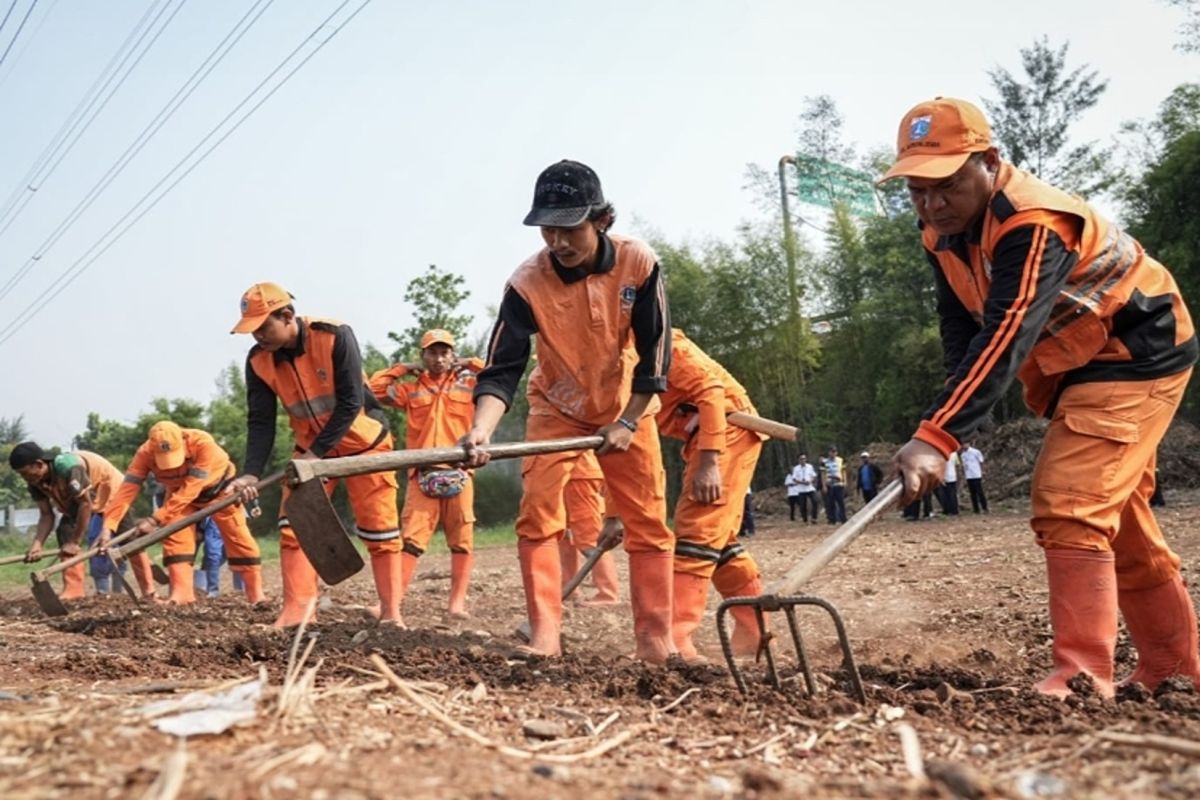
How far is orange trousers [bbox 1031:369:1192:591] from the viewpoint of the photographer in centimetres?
366

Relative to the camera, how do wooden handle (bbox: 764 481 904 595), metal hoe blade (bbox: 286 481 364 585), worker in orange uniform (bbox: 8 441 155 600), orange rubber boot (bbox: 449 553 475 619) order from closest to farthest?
wooden handle (bbox: 764 481 904 595) < metal hoe blade (bbox: 286 481 364 585) < orange rubber boot (bbox: 449 553 475 619) < worker in orange uniform (bbox: 8 441 155 600)

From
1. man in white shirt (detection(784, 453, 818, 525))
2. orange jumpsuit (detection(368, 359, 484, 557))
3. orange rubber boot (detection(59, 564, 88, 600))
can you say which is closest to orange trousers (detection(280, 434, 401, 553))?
orange jumpsuit (detection(368, 359, 484, 557))

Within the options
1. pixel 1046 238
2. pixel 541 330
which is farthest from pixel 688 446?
pixel 1046 238

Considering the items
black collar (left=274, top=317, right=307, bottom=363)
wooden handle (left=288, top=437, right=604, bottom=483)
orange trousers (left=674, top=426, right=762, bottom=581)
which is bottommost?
orange trousers (left=674, top=426, right=762, bottom=581)

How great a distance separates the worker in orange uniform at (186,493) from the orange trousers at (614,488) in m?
4.83

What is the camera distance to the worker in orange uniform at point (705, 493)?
17.8 feet

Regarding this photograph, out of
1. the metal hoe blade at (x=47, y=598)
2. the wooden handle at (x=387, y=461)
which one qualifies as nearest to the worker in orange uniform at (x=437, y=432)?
the metal hoe blade at (x=47, y=598)

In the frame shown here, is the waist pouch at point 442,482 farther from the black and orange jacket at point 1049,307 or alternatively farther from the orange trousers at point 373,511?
the black and orange jacket at point 1049,307

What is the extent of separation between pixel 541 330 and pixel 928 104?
1.94 meters

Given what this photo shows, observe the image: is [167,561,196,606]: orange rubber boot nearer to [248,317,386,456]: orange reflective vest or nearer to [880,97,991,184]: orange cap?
[248,317,386,456]: orange reflective vest

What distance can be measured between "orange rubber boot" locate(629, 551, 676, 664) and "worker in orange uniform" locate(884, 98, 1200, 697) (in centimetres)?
172

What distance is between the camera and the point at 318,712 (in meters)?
2.92

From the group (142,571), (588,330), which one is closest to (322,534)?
(588,330)

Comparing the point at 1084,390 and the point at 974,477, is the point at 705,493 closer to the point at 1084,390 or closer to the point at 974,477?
the point at 1084,390
